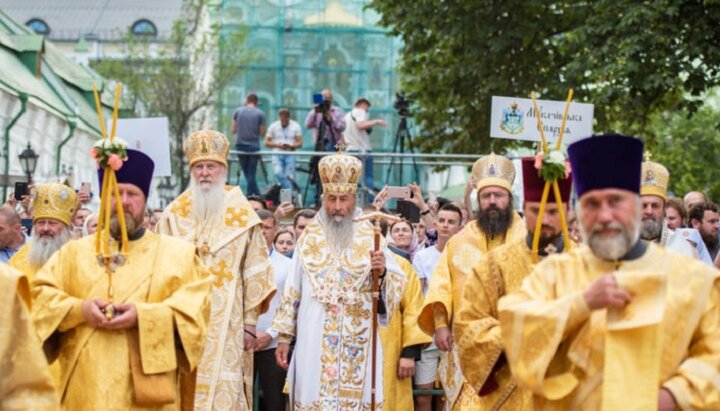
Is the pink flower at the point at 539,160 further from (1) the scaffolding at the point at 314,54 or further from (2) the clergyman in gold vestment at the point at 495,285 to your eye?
(1) the scaffolding at the point at 314,54

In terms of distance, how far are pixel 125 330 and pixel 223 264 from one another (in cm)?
274

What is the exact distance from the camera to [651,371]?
6.23 metres

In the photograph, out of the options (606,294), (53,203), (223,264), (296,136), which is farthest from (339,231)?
(296,136)

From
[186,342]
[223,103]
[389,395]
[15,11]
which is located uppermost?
[15,11]

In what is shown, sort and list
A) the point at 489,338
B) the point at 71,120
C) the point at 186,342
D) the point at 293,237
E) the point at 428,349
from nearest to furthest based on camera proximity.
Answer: the point at 489,338
the point at 186,342
the point at 428,349
the point at 293,237
the point at 71,120

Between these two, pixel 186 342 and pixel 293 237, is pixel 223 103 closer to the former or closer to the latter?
pixel 293 237

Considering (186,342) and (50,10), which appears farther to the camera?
(50,10)

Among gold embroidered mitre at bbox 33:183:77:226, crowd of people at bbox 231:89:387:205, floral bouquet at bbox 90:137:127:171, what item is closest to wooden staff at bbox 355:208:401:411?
gold embroidered mitre at bbox 33:183:77:226

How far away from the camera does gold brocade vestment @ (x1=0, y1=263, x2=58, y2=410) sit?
5809mm

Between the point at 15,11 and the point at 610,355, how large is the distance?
276ft

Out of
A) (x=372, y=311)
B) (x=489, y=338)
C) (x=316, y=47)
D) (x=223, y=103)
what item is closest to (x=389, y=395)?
(x=372, y=311)

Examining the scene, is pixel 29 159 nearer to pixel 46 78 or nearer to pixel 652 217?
pixel 46 78

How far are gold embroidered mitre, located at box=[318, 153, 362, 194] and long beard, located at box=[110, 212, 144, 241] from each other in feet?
9.00

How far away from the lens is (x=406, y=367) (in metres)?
10.7
